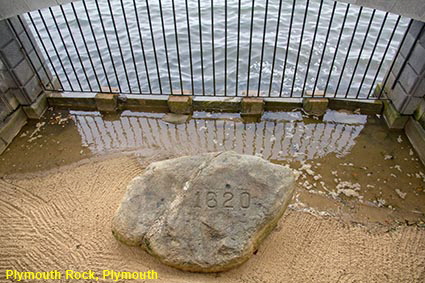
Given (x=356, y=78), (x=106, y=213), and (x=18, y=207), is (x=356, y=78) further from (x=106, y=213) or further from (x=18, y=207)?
(x=18, y=207)

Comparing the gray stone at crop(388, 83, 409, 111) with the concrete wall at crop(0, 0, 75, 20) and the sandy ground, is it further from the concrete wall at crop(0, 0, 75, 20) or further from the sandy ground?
the concrete wall at crop(0, 0, 75, 20)

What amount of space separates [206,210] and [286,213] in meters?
1.11

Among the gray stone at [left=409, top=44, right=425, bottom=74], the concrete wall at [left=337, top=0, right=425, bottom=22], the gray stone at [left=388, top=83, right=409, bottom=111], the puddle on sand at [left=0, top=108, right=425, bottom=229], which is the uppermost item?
the concrete wall at [left=337, top=0, right=425, bottom=22]

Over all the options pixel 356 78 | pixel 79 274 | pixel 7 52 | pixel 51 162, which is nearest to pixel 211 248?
pixel 79 274

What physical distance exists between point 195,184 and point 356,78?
5126mm

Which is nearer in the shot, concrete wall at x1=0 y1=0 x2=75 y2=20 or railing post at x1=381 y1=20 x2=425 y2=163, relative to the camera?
concrete wall at x1=0 y1=0 x2=75 y2=20

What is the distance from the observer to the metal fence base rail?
16.7 ft

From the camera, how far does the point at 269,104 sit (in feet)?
16.9

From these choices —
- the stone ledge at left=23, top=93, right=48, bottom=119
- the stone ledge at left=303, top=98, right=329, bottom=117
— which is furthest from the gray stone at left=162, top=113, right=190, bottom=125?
the stone ledge at left=23, top=93, right=48, bottom=119

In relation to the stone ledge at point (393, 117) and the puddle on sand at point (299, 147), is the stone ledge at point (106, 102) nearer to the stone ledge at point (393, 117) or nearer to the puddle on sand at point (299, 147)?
the puddle on sand at point (299, 147)

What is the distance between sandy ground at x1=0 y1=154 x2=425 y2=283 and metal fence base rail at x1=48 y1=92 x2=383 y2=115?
1.78 metres

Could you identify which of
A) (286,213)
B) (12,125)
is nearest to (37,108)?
(12,125)

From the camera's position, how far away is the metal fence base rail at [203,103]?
16.7ft

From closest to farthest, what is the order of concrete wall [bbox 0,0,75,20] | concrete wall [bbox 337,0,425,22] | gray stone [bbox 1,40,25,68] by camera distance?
concrete wall [bbox 337,0,425,22] → concrete wall [bbox 0,0,75,20] → gray stone [bbox 1,40,25,68]
